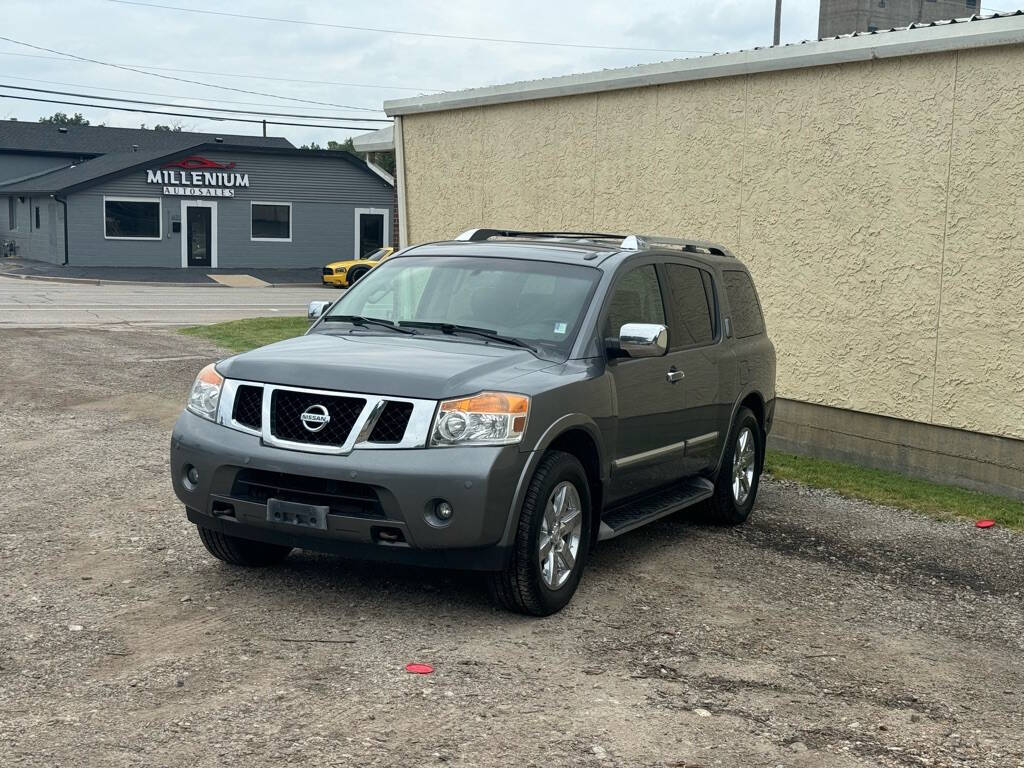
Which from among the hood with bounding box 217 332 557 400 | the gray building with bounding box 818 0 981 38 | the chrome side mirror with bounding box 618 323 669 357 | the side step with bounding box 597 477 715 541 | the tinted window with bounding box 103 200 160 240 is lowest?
the side step with bounding box 597 477 715 541

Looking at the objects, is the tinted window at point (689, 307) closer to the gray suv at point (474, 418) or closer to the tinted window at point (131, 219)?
the gray suv at point (474, 418)

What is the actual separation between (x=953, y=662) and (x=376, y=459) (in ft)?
9.49

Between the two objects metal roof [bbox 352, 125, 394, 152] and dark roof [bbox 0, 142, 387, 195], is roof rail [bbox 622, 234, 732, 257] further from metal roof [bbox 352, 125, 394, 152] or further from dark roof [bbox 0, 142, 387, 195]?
dark roof [bbox 0, 142, 387, 195]

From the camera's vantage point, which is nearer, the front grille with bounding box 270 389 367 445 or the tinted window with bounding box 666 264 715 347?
the front grille with bounding box 270 389 367 445

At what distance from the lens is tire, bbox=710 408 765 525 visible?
8461 millimetres

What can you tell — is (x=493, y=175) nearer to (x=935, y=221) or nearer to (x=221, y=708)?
(x=935, y=221)

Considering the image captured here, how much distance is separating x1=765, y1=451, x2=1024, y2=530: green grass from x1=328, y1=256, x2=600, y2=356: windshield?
4.13 m

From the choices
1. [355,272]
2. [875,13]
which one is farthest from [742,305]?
[875,13]

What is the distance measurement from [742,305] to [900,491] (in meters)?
2.47

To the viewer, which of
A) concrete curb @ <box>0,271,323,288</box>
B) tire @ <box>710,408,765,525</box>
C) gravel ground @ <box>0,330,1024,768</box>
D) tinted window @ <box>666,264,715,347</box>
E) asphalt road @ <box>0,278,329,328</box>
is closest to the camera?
gravel ground @ <box>0,330,1024,768</box>

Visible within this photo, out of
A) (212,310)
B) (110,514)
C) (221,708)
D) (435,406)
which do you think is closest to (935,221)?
(435,406)

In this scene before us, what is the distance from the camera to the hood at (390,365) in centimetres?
593

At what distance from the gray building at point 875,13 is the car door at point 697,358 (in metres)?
81.8

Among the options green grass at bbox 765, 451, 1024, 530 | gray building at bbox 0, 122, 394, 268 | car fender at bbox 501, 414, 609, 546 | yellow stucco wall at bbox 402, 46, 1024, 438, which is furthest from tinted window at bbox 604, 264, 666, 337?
gray building at bbox 0, 122, 394, 268
